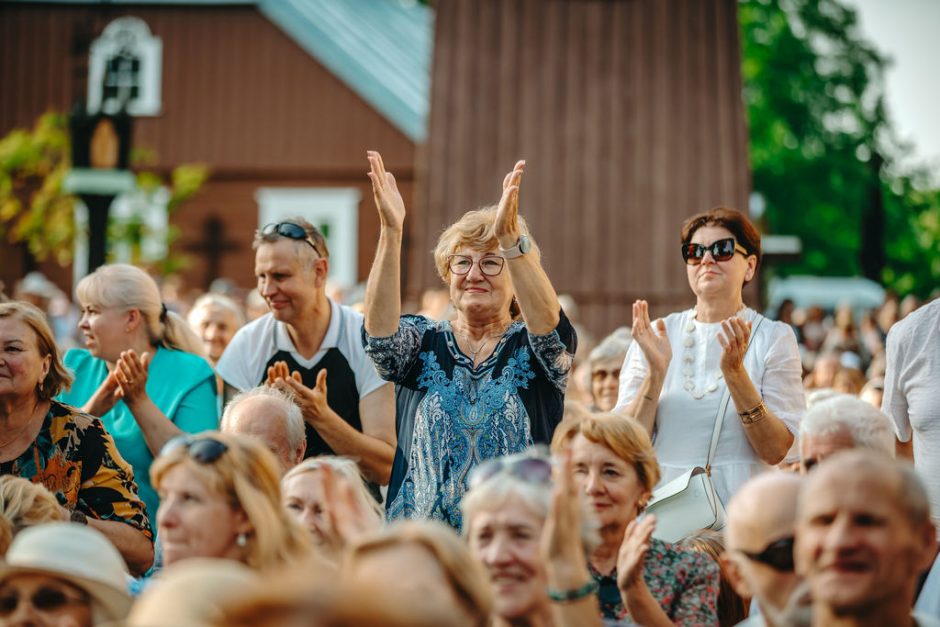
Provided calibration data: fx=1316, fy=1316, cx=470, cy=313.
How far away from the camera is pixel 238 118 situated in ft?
87.4

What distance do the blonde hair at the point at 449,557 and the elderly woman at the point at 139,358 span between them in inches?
107

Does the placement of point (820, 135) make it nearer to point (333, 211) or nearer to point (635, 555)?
point (333, 211)

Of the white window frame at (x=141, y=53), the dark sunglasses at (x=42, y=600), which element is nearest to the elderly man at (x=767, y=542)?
the dark sunglasses at (x=42, y=600)

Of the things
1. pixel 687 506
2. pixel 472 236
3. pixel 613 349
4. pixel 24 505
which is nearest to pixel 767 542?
pixel 687 506

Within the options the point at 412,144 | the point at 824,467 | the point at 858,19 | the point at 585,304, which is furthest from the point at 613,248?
the point at 858,19

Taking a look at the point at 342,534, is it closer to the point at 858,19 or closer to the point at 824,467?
the point at 824,467

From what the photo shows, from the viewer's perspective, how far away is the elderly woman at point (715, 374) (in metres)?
5.14

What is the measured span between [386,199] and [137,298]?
5.35 feet

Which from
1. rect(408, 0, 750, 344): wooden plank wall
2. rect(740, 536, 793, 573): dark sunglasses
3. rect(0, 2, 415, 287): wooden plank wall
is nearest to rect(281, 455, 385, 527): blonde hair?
rect(740, 536, 793, 573): dark sunglasses

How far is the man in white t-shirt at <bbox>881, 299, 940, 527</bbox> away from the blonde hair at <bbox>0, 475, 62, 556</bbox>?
10.3ft

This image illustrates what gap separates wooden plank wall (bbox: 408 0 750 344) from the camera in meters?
15.9

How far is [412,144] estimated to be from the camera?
25.7m

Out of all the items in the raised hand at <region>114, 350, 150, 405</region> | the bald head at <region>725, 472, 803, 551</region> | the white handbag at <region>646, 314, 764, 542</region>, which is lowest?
the white handbag at <region>646, 314, 764, 542</region>

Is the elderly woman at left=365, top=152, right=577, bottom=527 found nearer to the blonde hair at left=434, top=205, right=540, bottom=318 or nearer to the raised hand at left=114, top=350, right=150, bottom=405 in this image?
the blonde hair at left=434, top=205, right=540, bottom=318
